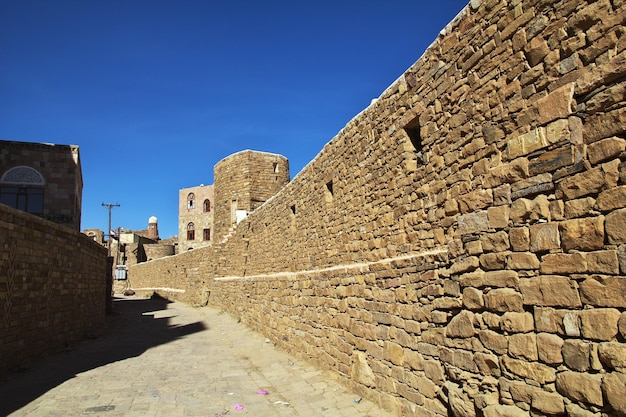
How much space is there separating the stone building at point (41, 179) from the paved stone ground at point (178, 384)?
841 centimetres

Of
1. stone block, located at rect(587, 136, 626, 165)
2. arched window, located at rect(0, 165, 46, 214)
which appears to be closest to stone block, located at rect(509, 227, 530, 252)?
stone block, located at rect(587, 136, 626, 165)

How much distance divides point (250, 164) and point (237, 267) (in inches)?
245

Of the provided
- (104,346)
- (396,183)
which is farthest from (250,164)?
(396,183)

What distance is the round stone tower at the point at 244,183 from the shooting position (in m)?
21.0

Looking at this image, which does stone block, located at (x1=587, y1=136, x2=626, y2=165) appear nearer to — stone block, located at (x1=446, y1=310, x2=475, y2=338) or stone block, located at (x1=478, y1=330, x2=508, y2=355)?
stone block, located at (x1=478, y1=330, x2=508, y2=355)

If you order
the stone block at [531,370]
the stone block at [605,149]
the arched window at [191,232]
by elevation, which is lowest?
the stone block at [531,370]

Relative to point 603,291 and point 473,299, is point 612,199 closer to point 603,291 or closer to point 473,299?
point 603,291

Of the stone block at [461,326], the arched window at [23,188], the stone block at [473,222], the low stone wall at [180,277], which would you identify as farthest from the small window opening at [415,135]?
the arched window at [23,188]

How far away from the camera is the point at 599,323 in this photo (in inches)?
115

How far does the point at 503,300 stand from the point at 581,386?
0.88 meters

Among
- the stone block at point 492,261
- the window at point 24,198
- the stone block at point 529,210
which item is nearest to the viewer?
the stone block at point 529,210

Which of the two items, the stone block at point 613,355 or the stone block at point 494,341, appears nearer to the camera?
the stone block at point 613,355

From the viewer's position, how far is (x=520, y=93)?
12.4 feet

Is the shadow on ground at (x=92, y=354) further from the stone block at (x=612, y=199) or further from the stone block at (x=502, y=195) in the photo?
the stone block at (x=612, y=199)
